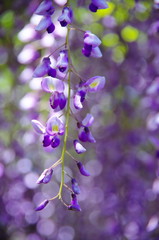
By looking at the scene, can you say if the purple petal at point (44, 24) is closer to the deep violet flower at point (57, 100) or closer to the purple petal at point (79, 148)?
the deep violet flower at point (57, 100)

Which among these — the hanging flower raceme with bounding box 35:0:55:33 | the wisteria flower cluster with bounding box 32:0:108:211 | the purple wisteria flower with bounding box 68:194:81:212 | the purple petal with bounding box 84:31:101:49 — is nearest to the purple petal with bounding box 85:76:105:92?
the wisteria flower cluster with bounding box 32:0:108:211

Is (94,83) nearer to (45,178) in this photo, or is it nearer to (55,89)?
(55,89)

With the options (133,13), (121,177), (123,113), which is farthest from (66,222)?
(133,13)

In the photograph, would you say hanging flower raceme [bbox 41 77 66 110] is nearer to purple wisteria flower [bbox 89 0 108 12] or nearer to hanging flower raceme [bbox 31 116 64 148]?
hanging flower raceme [bbox 31 116 64 148]

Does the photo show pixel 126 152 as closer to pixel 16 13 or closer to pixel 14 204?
pixel 14 204

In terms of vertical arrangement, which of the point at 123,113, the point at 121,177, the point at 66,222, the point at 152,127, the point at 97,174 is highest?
the point at 152,127
